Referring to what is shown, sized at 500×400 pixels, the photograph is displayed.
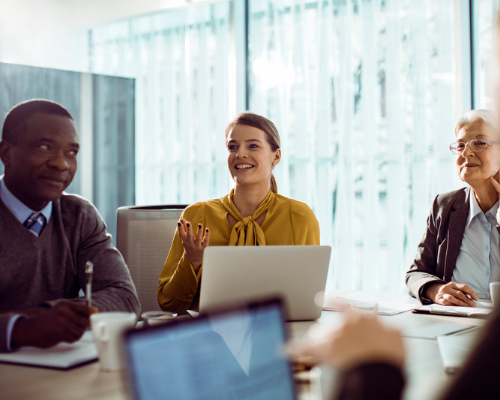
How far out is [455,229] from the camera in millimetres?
2254

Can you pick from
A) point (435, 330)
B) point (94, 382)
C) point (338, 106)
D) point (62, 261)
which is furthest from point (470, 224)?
point (338, 106)

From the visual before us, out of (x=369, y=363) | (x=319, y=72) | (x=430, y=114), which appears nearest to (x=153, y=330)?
(x=369, y=363)

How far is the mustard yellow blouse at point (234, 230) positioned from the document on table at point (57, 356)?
2.38 feet

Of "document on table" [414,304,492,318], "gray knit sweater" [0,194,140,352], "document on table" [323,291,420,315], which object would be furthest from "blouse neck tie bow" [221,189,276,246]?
"document on table" [414,304,492,318]

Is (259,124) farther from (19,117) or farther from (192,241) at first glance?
(19,117)

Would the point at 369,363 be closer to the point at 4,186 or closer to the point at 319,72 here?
the point at 4,186

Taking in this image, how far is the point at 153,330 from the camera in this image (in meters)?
0.67

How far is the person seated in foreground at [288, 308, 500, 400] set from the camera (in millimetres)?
562

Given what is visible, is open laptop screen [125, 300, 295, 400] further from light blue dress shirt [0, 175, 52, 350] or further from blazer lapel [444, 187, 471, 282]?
blazer lapel [444, 187, 471, 282]

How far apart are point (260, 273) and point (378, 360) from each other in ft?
2.86

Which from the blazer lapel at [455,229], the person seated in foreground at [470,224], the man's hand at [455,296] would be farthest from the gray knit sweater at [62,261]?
the blazer lapel at [455,229]

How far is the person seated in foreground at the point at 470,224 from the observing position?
220 cm

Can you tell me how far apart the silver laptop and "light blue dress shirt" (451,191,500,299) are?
3.24ft

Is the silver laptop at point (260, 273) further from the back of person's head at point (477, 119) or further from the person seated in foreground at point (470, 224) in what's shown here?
the back of person's head at point (477, 119)
